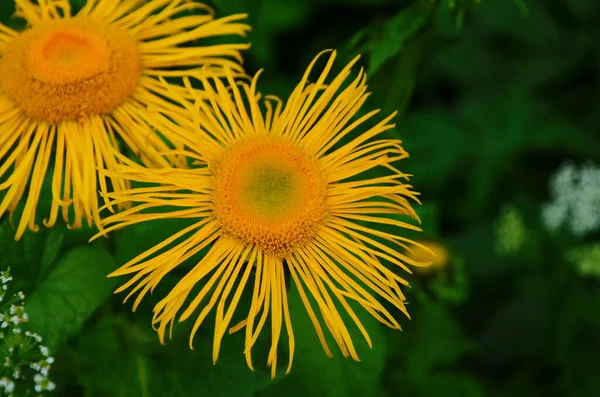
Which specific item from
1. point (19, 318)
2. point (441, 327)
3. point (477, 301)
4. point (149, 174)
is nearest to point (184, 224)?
point (149, 174)

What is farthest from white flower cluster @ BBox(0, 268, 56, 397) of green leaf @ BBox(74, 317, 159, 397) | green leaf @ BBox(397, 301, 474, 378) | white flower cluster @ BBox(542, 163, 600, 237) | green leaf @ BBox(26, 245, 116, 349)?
white flower cluster @ BBox(542, 163, 600, 237)

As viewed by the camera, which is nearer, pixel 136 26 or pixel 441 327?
pixel 136 26

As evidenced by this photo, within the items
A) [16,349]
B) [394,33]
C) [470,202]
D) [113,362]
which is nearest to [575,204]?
[470,202]

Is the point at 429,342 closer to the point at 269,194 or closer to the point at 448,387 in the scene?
the point at 448,387

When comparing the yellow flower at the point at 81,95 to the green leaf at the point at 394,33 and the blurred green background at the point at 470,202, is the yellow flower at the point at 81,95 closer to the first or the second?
the blurred green background at the point at 470,202

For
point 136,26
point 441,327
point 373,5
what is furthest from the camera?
point 373,5

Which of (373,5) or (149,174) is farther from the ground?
(373,5)

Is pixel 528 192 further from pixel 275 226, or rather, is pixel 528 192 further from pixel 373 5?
pixel 275 226

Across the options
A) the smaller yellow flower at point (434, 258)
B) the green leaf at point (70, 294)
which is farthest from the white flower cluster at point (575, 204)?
the green leaf at point (70, 294)
